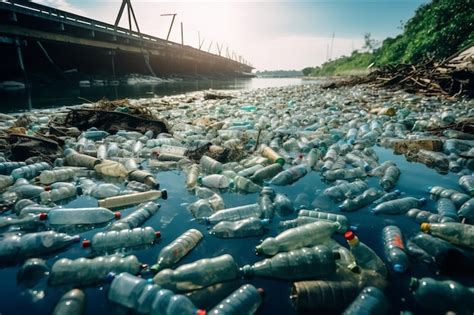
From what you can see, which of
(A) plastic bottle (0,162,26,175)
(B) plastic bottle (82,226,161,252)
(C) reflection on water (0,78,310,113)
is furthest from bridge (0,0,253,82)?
(B) plastic bottle (82,226,161,252)

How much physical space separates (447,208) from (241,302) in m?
1.99

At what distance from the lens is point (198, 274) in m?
1.61

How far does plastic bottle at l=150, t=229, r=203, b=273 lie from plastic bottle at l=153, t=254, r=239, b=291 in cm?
11

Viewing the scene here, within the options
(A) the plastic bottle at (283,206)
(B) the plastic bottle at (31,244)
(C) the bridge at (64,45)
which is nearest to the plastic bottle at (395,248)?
(A) the plastic bottle at (283,206)

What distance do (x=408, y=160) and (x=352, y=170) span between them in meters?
1.13

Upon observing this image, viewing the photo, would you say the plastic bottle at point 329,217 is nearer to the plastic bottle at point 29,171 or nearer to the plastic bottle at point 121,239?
the plastic bottle at point 121,239

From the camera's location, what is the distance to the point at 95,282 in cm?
160

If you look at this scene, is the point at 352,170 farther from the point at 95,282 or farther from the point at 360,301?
the point at 95,282

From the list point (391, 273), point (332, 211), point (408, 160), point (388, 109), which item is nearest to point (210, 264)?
point (391, 273)

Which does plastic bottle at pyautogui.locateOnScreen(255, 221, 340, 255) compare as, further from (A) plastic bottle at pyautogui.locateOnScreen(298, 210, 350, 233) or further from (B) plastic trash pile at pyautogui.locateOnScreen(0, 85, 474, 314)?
(A) plastic bottle at pyautogui.locateOnScreen(298, 210, 350, 233)

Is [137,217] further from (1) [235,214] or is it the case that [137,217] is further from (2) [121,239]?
(1) [235,214]

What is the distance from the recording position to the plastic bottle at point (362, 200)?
8.03 feet

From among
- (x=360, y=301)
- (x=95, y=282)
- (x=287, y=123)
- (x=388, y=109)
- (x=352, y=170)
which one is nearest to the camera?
(x=360, y=301)

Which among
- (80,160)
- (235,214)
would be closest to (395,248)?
(235,214)
